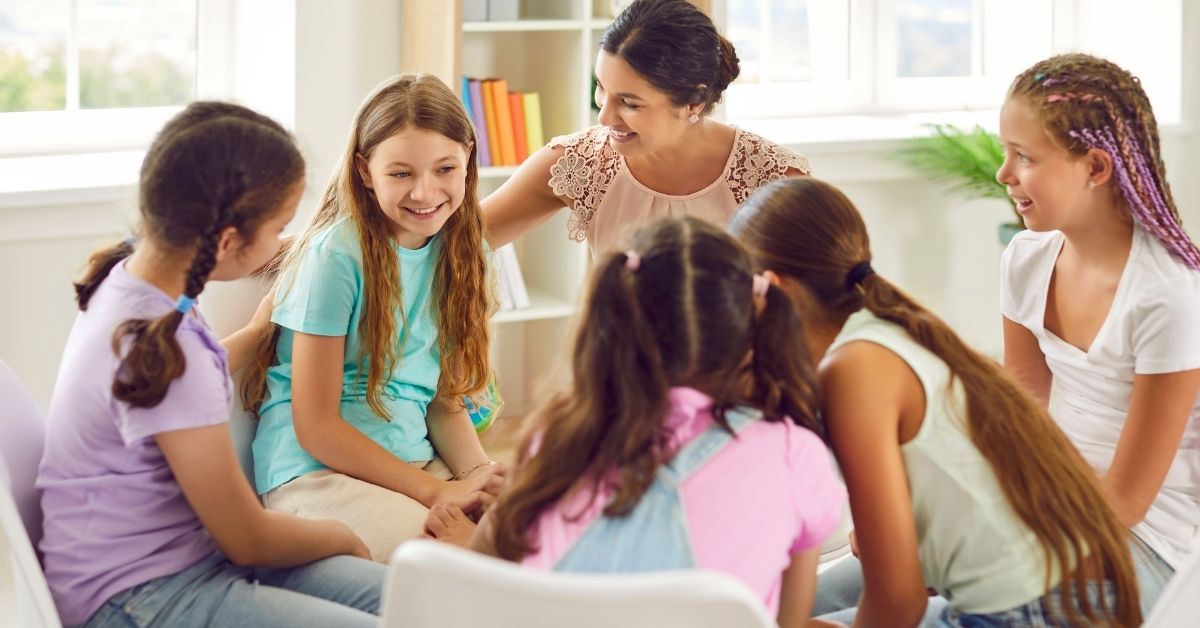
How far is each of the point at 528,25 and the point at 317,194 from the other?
72cm

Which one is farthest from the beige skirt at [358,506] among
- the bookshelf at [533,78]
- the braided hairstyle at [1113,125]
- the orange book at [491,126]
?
the orange book at [491,126]

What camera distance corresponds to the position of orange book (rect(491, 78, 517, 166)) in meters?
3.60

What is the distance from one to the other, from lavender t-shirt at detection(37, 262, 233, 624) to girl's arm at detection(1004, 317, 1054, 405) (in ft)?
3.70

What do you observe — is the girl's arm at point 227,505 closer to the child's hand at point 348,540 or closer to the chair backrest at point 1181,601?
the child's hand at point 348,540

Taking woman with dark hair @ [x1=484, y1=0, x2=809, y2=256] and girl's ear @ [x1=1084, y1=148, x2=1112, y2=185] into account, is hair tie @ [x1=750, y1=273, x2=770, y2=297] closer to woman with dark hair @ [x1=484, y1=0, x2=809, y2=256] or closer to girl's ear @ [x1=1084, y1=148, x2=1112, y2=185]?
girl's ear @ [x1=1084, y1=148, x2=1112, y2=185]

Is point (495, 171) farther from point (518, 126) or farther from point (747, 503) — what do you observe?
point (747, 503)

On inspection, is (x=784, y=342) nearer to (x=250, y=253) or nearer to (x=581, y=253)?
(x=250, y=253)

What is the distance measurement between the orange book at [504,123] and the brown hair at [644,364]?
7.47 ft

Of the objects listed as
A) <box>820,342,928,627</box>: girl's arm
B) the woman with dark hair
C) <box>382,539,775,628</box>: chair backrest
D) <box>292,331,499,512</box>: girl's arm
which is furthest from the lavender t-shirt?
the woman with dark hair

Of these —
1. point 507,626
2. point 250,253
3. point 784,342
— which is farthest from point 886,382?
point 250,253

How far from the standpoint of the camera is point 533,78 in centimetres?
387

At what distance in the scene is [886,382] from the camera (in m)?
1.46

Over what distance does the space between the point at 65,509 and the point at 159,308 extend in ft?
0.79

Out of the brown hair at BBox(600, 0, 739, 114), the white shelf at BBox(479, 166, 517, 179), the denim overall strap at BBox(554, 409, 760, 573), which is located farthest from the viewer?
the white shelf at BBox(479, 166, 517, 179)
